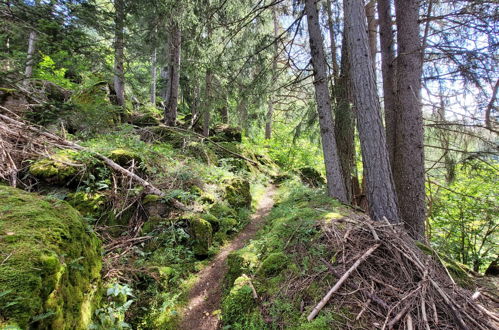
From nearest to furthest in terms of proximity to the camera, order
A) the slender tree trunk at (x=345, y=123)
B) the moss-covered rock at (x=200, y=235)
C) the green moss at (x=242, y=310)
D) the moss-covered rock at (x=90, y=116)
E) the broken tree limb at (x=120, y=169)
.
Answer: the green moss at (x=242, y=310), the moss-covered rock at (x=200, y=235), the broken tree limb at (x=120, y=169), the slender tree trunk at (x=345, y=123), the moss-covered rock at (x=90, y=116)

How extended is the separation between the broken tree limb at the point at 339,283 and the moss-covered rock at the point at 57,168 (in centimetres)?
460

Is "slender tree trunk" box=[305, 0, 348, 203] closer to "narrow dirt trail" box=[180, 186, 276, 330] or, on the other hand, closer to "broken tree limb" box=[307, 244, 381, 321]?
"narrow dirt trail" box=[180, 186, 276, 330]

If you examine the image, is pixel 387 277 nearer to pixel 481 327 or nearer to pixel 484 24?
pixel 481 327

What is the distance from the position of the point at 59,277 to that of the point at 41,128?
412 centimetres

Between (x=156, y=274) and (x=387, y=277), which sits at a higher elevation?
(x=387, y=277)

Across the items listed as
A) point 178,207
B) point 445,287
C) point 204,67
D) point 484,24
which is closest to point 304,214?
point 445,287

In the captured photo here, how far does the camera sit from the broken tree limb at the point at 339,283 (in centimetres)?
245

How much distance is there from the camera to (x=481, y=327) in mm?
2154

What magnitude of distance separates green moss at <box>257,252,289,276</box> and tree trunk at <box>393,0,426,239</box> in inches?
127

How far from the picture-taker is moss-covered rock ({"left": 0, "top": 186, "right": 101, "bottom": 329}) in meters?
1.72

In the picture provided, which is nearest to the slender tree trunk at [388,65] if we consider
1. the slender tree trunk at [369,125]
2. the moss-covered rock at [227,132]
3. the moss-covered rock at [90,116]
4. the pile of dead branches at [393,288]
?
the slender tree trunk at [369,125]

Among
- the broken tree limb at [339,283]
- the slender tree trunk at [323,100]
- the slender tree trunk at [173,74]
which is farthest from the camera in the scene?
the slender tree trunk at [173,74]

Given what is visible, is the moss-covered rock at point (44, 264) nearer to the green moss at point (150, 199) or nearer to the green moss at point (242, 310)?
the green moss at point (242, 310)

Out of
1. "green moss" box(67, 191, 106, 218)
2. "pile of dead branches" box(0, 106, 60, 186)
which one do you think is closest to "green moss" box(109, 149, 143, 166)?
"green moss" box(67, 191, 106, 218)
